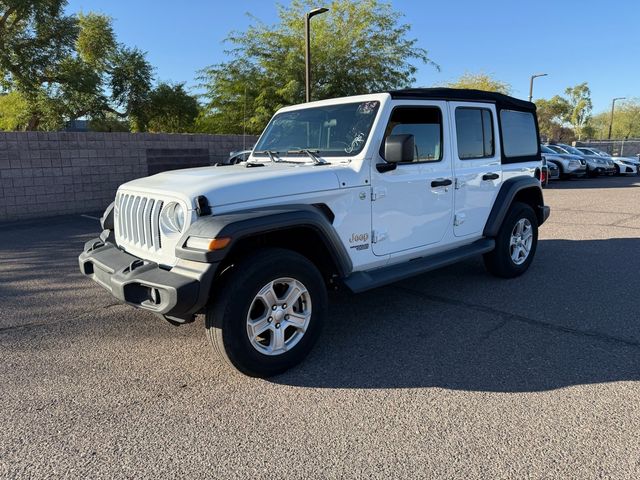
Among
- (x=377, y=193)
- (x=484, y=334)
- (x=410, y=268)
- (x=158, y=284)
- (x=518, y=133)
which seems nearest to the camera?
(x=158, y=284)

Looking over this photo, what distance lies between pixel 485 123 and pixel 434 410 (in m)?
3.31

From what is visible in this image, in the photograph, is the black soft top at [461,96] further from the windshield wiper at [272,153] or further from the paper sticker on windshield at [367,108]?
the windshield wiper at [272,153]

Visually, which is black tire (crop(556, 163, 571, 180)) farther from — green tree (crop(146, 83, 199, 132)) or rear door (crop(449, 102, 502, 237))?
green tree (crop(146, 83, 199, 132))

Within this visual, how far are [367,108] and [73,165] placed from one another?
9.05 m

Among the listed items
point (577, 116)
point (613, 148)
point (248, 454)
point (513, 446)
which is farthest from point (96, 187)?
point (577, 116)

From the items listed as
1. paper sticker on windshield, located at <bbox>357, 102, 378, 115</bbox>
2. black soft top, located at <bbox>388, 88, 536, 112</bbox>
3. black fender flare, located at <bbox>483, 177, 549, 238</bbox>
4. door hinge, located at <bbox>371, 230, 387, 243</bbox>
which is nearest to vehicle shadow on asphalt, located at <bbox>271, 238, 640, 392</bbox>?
black fender flare, located at <bbox>483, 177, 549, 238</bbox>

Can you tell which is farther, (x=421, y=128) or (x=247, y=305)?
(x=421, y=128)

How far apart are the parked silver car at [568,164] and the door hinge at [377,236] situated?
17775mm

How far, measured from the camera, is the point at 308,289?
3.34 m

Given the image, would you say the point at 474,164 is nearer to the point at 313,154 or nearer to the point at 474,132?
the point at 474,132

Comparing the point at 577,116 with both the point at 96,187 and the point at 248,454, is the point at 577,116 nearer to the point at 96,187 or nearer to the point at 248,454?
the point at 96,187

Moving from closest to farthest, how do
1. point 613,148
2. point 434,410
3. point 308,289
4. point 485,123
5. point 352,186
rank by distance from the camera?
point 434,410 → point 308,289 → point 352,186 → point 485,123 → point 613,148

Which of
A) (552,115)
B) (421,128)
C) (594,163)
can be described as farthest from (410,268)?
(552,115)

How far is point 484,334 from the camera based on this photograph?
12.9 ft
